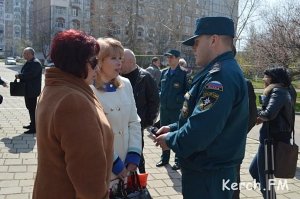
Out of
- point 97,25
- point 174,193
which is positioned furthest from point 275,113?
point 97,25

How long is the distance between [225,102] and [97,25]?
43891mm

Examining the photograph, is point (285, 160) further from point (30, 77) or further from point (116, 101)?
point (30, 77)

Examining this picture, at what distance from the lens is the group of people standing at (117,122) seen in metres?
1.83

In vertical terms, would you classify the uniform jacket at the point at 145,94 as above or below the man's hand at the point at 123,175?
above

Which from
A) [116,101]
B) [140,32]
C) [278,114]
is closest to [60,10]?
[140,32]

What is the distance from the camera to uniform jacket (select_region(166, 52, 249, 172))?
2.28m

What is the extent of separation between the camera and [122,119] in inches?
115

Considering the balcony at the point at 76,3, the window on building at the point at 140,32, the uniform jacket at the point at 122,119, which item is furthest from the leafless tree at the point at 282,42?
the balcony at the point at 76,3

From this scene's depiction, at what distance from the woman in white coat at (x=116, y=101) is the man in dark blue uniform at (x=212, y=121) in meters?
0.38

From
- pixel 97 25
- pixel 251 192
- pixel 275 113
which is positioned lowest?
pixel 251 192

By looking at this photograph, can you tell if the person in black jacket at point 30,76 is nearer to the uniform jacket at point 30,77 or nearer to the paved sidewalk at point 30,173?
the uniform jacket at point 30,77

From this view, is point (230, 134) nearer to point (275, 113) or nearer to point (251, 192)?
point (275, 113)

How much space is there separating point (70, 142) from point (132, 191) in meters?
1.00

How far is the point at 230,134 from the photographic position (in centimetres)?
242
